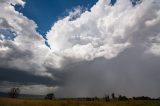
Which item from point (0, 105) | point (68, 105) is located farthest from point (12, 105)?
point (68, 105)

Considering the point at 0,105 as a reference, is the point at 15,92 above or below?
above

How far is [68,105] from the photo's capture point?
7606cm

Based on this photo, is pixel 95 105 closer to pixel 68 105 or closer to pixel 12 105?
pixel 68 105

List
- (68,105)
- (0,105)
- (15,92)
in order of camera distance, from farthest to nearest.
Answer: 1. (15,92)
2. (68,105)
3. (0,105)

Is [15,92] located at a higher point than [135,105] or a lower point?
higher

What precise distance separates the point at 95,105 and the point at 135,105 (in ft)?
66.4

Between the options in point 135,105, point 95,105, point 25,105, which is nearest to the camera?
point 25,105

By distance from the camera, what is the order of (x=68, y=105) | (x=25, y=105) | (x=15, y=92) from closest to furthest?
1. (x=25, y=105)
2. (x=68, y=105)
3. (x=15, y=92)

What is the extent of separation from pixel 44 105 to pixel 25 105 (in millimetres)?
6411

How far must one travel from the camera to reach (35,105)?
7031cm

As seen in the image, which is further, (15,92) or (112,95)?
(112,95)

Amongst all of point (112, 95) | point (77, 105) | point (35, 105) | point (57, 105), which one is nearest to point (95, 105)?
point (77, 105)

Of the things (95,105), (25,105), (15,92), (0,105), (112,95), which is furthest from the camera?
(112,95)

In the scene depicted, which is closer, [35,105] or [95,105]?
[35,105]
